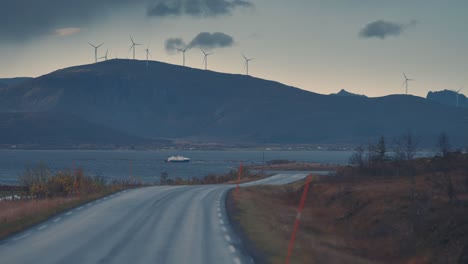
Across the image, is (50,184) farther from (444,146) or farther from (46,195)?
(444,146)

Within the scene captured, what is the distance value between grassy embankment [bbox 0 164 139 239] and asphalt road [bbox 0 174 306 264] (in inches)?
34.8

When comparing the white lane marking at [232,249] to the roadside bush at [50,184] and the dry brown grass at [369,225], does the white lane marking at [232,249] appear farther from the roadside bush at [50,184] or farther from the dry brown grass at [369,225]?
the roadside bush at [50,184]

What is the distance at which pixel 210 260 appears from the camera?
62.0ft

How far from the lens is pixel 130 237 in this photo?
23438 millimetres

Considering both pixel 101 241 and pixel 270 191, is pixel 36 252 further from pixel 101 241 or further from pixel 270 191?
pixel 270 191

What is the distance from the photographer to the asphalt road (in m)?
19.2

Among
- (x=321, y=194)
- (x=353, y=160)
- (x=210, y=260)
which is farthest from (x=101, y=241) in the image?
(x=353, y=160)

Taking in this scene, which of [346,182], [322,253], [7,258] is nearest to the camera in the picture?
[7,258]

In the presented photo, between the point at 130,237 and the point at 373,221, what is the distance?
10337mm

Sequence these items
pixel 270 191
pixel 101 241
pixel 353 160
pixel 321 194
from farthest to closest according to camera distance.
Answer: pixel 353 160 < pixel 270 191 < pixel 321 194 < pixel 101 241

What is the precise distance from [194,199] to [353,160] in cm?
2832

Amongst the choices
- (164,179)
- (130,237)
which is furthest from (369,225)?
(164,179)

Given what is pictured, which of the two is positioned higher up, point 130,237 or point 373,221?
point 373,221

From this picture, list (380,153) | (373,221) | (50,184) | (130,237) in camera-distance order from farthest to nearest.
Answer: (380,153), (50,184), (373,221), (130,237)
